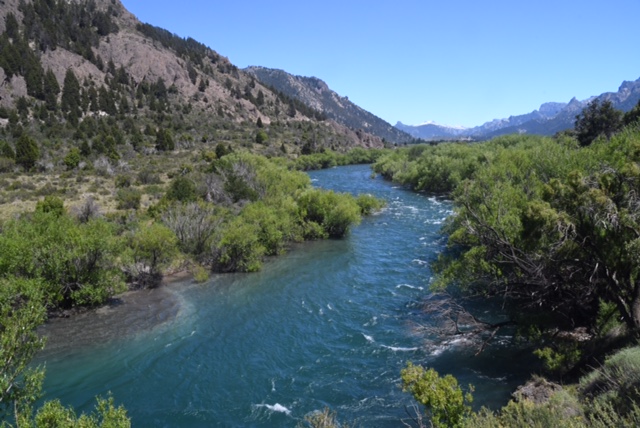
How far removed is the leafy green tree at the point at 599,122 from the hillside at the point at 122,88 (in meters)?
58.9

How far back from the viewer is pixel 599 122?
6234 cm

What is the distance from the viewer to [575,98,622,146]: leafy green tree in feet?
202

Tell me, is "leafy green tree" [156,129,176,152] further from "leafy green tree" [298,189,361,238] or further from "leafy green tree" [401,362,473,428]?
"leafy green tree" [401,362,473,428]

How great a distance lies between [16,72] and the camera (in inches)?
3290

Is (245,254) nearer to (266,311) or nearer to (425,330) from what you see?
(266,311)

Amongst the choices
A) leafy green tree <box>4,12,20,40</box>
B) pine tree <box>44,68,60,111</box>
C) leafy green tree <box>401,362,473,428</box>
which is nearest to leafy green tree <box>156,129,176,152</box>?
pine tree <box>44,68,60,111</box>

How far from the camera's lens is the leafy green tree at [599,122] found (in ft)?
202

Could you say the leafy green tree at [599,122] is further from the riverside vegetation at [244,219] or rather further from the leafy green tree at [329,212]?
the leafy green tree at [329,212]

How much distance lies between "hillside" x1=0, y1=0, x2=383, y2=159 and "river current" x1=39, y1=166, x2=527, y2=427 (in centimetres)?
5653

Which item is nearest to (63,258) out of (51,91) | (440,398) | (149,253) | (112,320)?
(112,320)

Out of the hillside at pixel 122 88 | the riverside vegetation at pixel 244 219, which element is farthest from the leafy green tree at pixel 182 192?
the hillside at pixel 122 88

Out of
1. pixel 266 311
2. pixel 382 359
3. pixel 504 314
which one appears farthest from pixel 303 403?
pixel 504 314

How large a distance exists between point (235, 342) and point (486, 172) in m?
24.0

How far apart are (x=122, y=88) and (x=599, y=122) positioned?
319ft
